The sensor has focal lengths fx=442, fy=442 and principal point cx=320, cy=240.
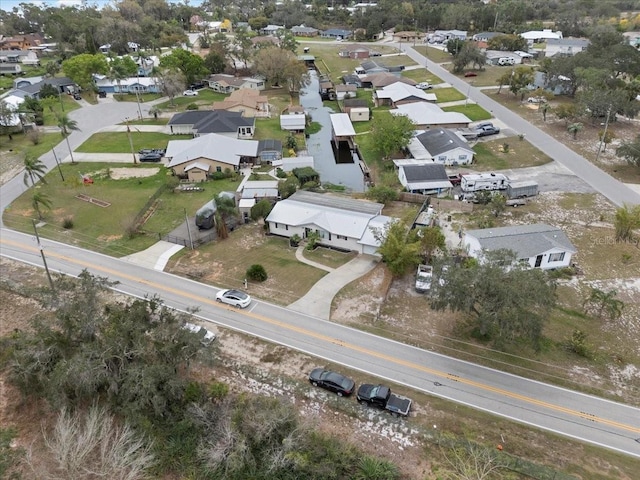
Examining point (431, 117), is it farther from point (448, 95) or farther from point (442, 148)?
point (448, 95)

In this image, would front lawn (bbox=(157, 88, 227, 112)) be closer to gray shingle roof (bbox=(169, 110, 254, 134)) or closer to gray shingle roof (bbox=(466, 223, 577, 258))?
gray shingle roof (bbox=(169, 110, 254, 134))

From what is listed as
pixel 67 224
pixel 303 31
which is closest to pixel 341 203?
pixel 67 224

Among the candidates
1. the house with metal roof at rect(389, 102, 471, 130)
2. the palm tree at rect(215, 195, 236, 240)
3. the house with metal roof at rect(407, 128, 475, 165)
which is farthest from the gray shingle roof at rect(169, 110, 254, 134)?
the house with metal roof at rect(407, 128, 475, 165)

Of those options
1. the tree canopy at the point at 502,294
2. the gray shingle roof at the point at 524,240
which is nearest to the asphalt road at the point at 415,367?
the tree canopy at the point at 502,294

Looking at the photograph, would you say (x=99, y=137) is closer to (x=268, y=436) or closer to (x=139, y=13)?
(x=268, y=436)

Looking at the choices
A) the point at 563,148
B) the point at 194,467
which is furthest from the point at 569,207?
the point at 194,467

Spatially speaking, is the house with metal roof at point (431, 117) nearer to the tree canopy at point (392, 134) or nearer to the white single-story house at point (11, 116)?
the tree canopy at point (392, 134)

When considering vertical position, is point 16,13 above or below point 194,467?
above
